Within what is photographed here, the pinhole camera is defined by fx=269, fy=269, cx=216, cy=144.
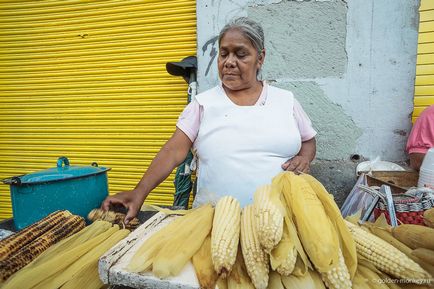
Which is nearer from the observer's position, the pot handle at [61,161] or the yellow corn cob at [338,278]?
the yellow corn cob at [338,278]

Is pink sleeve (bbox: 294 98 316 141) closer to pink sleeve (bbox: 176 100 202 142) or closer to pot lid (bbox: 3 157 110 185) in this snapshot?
pink sleeve (bbox: 176 100 202 142)

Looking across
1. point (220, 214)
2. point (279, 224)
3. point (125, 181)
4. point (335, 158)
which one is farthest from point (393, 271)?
point (125, 181)

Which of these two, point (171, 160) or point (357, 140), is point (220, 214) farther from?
point (357, 140)

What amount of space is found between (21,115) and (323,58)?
15.0ft

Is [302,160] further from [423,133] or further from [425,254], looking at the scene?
[423,133]

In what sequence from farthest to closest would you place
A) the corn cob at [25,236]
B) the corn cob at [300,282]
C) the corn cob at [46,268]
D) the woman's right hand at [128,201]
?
the woman's right hand at [128,201]
the corn cob at [25,236]
the corn cob at [46,268]
the corn cob at [300,282]

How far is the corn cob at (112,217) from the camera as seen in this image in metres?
1.59

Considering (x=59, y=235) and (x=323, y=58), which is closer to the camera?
(x=59, y=235)

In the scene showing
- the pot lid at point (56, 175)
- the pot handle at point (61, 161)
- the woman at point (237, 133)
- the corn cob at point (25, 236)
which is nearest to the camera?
the corn cob at point (25, 236)

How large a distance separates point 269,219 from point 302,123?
57.7 inches

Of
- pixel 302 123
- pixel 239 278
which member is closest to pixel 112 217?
pixel 239 278

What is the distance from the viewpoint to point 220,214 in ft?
3.95

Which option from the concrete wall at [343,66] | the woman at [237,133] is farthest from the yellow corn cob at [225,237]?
the concrete wall at [343,66]

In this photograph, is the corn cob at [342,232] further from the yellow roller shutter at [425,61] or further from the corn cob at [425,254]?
the yellow roller shutter at [425,61]
